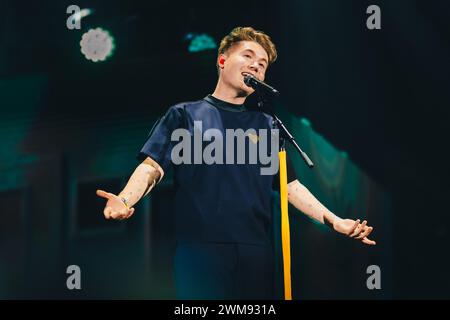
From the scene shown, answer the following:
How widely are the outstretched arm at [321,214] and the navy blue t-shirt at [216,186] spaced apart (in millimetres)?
137

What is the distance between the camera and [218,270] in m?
3.16

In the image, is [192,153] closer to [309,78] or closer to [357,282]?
[309,78]

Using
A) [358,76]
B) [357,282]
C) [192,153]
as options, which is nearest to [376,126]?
[358,76]

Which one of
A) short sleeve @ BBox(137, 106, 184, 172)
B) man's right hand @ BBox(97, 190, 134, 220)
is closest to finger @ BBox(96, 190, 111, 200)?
man's right hand @ BBox(97, 190, 134, 220)

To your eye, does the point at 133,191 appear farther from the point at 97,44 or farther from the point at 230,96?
the point at 97,44

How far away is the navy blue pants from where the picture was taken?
125 inches

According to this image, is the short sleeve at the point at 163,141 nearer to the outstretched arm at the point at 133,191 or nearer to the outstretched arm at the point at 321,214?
the outstretched arm at the point at 133,191

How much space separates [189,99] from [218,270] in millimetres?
2047

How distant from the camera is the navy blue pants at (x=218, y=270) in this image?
3.16m

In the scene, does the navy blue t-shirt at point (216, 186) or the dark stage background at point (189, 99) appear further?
the dark stage background at point (189, 99)

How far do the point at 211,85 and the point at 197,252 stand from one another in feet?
7.01
